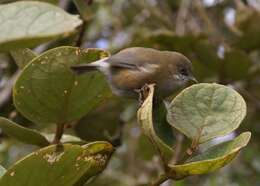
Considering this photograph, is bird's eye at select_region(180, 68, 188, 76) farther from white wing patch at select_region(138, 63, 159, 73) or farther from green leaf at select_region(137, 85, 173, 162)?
green leaf at select_region(137, 85, 173, 162)

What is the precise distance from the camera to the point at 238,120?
1004mm

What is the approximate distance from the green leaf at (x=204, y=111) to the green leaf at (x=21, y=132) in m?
0.25

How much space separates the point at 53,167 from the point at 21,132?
7.0 inches

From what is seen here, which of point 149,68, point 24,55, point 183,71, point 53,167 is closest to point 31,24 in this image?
point 53,167

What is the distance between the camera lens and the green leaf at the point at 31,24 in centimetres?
74

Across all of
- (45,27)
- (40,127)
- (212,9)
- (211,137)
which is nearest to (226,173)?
(212,9)

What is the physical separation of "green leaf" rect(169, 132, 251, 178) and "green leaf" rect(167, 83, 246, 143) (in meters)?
0.04

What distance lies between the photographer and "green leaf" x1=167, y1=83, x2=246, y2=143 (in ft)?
3.35

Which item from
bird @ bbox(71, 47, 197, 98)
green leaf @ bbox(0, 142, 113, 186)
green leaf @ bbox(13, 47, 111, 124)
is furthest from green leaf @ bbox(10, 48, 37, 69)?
bird @ bbox(71, 47, 197, 98)

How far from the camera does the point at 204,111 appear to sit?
1047 millimetres

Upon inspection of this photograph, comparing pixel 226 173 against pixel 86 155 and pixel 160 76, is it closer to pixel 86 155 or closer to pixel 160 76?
pixel 160 76

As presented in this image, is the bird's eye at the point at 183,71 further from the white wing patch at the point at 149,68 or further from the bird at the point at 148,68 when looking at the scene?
the white wing patch at the point at 149,68

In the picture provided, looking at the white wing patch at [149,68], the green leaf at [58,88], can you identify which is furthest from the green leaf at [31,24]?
the white wing patch at [149,68]

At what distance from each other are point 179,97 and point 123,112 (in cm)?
110
